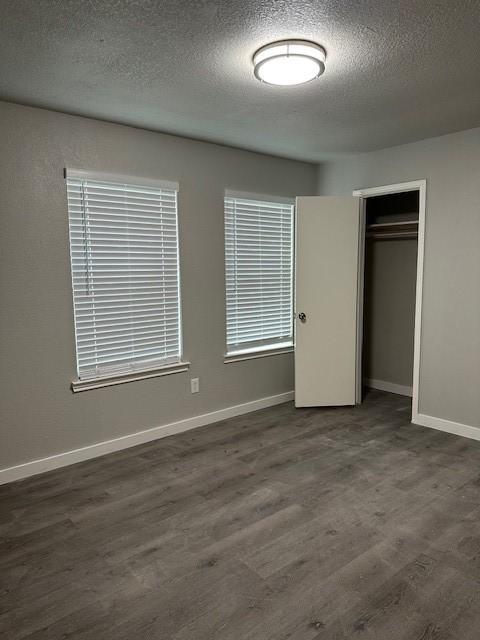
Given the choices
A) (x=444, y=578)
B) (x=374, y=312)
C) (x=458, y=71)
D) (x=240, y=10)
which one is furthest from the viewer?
(x=374, y=312)

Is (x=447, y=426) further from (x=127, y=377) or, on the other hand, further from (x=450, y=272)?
(x=127, y=377)

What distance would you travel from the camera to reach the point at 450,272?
149 inches

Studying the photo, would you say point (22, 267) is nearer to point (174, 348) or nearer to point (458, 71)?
point (174, 348)

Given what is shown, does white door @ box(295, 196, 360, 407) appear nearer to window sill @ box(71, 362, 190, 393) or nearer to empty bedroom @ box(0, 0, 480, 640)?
empty bedroom @ box(0, 0, 480, 640)

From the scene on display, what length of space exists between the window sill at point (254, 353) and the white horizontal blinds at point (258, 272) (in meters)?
0.06

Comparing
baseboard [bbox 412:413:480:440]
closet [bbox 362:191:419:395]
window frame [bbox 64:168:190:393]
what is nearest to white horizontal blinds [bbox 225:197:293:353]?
window frame [bbox 64:168:190:393]

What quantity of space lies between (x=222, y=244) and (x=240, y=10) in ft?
7.57

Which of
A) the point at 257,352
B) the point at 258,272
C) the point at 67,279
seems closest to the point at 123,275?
the point at 67,279

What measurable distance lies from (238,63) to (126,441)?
8.96ft

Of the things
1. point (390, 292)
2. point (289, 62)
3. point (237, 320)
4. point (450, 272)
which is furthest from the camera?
point (390, 292)

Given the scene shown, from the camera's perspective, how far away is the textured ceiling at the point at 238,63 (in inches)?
73.5

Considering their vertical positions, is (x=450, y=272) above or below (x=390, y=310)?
above

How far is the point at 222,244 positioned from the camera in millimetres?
4070

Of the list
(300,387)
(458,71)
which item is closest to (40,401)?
(300,387)
